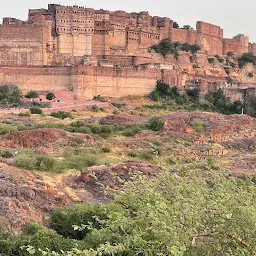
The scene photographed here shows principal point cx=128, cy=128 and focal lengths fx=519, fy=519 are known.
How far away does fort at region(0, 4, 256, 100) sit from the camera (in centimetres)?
3981

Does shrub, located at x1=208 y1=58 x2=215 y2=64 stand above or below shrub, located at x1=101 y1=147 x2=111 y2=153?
above

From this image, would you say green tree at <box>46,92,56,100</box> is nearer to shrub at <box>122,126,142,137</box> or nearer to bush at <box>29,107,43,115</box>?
bush at <box>29,107,43,115</box>

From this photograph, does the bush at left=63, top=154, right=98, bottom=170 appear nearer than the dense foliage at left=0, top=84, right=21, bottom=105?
Yes

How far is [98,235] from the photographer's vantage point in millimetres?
7855

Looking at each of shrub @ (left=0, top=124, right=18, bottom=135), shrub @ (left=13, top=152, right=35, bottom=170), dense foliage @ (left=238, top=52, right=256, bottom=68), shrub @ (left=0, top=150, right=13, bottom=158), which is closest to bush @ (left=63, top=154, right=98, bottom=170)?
shrub @ (left=13, top=152, right=35, bottom=170)

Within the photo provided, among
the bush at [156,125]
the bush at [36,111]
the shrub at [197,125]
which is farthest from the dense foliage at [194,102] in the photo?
the bush at [156,125]

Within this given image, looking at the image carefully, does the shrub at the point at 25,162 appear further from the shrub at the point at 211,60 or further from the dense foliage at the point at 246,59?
the dense foliage at the point at 246,59

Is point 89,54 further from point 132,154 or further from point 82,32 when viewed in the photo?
point 132,154

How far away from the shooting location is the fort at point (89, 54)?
39812mm

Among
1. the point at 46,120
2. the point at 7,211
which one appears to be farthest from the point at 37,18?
Result: the point at 7,211

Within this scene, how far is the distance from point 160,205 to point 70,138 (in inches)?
622

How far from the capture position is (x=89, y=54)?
47250 millimetres

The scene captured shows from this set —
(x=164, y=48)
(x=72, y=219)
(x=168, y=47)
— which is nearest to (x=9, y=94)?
(x=164, y=48)

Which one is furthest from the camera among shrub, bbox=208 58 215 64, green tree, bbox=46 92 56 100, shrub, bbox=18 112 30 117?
shrub, bbox=208 58 215 64
